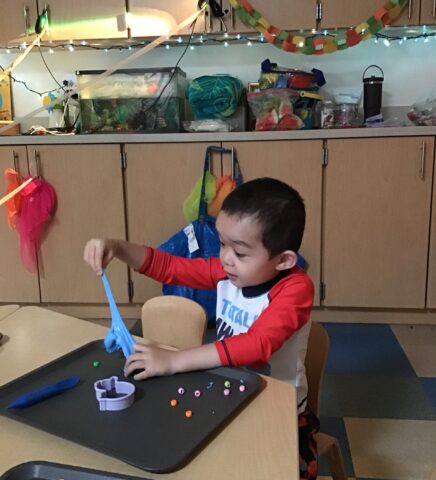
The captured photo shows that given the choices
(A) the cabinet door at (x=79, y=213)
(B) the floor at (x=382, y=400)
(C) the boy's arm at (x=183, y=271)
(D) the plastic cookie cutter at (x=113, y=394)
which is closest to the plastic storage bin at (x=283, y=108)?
(A) the cabinet door at (x=79, y=213)

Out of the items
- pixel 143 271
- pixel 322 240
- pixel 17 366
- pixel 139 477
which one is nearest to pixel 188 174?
pixel 322 240

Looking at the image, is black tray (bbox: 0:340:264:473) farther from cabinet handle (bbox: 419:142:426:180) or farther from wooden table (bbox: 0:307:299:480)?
cabinet handle (bbox: 419:142:426:180)

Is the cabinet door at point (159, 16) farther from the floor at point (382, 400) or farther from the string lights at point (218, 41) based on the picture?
the floor at point (382, 400)

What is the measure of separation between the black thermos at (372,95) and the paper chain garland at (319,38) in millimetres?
209

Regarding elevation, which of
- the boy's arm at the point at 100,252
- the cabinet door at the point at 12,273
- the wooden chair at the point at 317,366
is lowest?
the cabinet door at the point at 12,273

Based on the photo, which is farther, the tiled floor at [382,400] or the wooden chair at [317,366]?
the tiled floor at [382,400]

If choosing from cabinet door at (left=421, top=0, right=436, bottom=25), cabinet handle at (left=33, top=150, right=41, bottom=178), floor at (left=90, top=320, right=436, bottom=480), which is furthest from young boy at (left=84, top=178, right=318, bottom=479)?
cabinet door at (left=421, top=0, right=436, bottom=25)

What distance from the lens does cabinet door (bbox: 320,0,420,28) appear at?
8.46ft

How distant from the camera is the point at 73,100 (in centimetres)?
300

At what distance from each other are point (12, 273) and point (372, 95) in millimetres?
1962

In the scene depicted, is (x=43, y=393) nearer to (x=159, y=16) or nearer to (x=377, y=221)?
(x=377, y=221)

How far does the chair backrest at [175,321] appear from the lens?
1201mm

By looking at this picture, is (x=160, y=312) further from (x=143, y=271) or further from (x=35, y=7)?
(x=35, y=7)

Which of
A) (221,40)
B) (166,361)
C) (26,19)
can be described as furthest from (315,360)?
(26,19)
